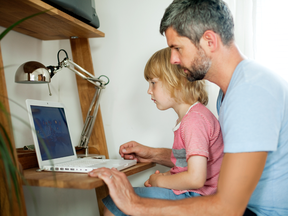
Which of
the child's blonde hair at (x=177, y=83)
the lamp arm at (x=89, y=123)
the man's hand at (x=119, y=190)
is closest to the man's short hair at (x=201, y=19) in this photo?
the child's blonde hair at (x=177, y=83)

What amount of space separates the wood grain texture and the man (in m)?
0.69

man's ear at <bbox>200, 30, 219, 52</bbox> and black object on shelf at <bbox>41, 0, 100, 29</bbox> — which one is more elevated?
black object on shelf at <bbox>41, 0, 100, 29</bbox>

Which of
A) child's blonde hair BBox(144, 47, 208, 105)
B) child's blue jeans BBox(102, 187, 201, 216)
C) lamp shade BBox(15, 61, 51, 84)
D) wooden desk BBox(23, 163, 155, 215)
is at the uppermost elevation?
lamp shade BBox(15, 61, 51, 84)

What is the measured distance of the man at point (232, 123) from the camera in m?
0.71

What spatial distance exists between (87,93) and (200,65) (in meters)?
0.85

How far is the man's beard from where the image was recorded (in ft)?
3.14

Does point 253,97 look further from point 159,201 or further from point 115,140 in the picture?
point 115,140

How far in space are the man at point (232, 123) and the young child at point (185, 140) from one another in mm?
157

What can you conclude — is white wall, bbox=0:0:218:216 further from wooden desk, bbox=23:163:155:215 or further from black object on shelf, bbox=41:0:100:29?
wooden desk, bbox=23:163:155:215

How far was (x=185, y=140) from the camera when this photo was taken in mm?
1017

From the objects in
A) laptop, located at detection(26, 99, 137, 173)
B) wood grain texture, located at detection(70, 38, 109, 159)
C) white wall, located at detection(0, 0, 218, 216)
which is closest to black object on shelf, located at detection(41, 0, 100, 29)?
wood grain texture, located at detection(70, 38, 109, 159)

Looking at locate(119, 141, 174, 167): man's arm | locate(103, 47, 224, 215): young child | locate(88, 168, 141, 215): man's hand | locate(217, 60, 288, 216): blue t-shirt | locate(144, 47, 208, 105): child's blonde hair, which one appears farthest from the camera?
locate(119, 141, 174, 167): man's arm

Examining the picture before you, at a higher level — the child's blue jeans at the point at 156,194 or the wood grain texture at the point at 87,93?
the wood grain texture at the point at 87,93

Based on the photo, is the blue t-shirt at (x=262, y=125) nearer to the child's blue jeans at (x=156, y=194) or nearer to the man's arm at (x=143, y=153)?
the child's blue jeans at (x=156, y=194)
